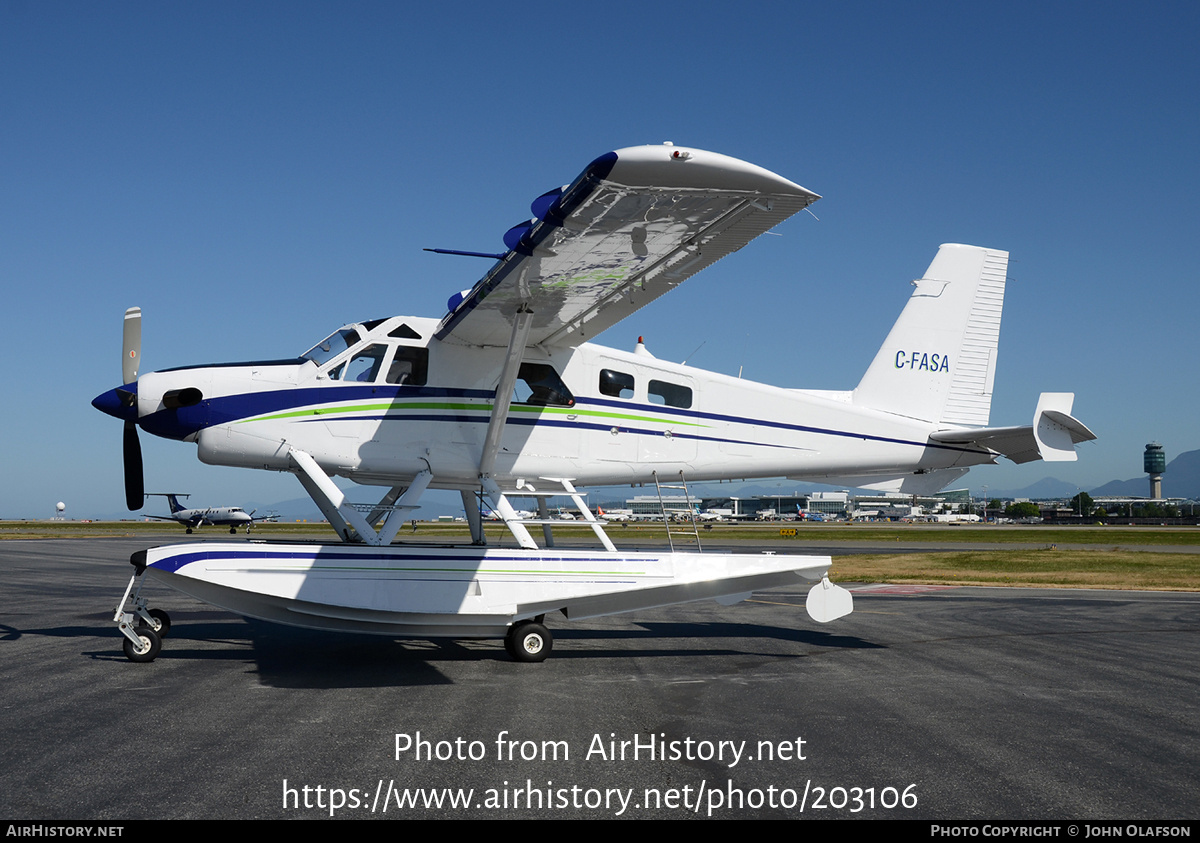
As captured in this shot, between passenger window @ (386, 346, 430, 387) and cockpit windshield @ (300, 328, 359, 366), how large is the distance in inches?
22.7

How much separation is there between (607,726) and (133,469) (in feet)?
23.9

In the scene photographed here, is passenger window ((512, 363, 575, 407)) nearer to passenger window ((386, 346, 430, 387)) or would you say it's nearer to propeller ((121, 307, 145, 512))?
passenger window ((386, 346, 430, 387))

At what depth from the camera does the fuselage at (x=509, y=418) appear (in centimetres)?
1025

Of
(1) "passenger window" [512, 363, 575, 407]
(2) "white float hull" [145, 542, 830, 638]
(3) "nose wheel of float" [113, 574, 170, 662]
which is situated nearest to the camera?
(2) "white float hull" [145, 542, 830, 638]

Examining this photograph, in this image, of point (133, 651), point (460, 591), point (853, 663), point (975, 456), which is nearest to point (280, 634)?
point (133, 651)

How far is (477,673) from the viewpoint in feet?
30.1

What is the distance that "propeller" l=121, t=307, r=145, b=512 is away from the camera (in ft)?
33.9

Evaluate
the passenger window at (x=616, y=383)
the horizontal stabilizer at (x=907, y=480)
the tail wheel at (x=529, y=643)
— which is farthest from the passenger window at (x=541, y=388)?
the horizontal stabilizer at (x=907, y=480)

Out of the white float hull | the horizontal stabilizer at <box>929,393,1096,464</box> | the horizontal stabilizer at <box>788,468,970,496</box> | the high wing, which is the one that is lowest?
the white float hull

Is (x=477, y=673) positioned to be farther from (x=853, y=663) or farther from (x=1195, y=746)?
(x=1195, y=746)

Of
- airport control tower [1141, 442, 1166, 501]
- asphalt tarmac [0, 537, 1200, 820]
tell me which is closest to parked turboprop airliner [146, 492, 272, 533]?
asphalt tarmac [0, 537, 1200, 820]

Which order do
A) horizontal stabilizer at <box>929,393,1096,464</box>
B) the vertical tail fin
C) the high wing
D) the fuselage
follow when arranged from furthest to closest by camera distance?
the vertical tail fin → horizontal stabilizer at <box>929,393,1096,464</box> → the fuselage → the high wing

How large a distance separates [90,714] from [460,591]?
3726mm

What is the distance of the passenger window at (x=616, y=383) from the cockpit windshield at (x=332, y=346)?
3.28 meters
